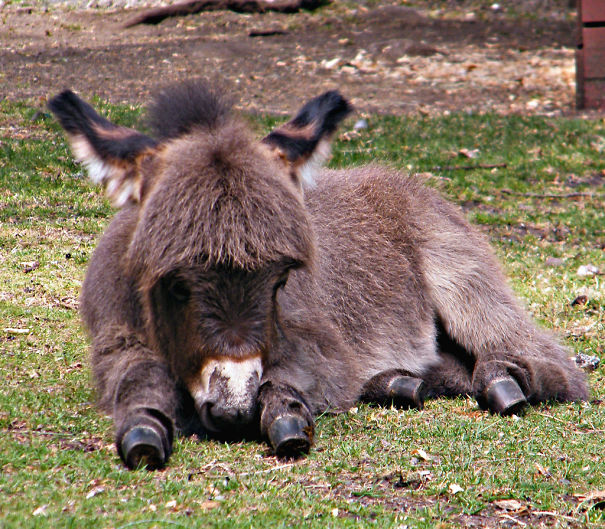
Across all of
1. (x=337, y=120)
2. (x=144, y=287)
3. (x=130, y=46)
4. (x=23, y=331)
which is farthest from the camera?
(x=130, y=46)

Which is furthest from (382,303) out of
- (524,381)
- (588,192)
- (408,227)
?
(588,192)

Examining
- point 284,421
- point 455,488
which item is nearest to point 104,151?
point 284,421

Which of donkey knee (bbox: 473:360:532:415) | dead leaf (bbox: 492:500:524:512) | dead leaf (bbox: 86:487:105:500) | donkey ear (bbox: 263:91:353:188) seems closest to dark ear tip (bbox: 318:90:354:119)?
donkey ear (bbox: 263:91:353:188)

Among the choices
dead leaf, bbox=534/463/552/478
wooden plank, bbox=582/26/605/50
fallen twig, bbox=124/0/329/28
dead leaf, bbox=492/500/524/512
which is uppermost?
dead leaf, bbox=492/500/524/512

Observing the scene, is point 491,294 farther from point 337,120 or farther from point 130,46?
point 130,46

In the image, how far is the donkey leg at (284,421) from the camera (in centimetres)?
357

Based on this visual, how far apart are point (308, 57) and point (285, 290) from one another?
10077mm

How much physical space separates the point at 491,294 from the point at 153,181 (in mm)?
2622

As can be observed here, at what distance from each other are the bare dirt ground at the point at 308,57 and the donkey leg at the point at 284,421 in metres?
7.46

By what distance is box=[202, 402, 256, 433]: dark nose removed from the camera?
11.3 feet

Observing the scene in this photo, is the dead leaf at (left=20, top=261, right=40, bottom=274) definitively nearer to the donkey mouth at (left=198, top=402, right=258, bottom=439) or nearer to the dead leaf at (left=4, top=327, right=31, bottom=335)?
the dead leaf at (left=4, top=327, right=31, bottom=335)

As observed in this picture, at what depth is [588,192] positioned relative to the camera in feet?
31.4

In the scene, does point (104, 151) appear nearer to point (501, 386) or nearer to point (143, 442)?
point (143, 442)

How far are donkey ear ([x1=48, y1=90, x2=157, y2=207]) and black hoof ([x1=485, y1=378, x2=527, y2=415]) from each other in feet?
7.45
